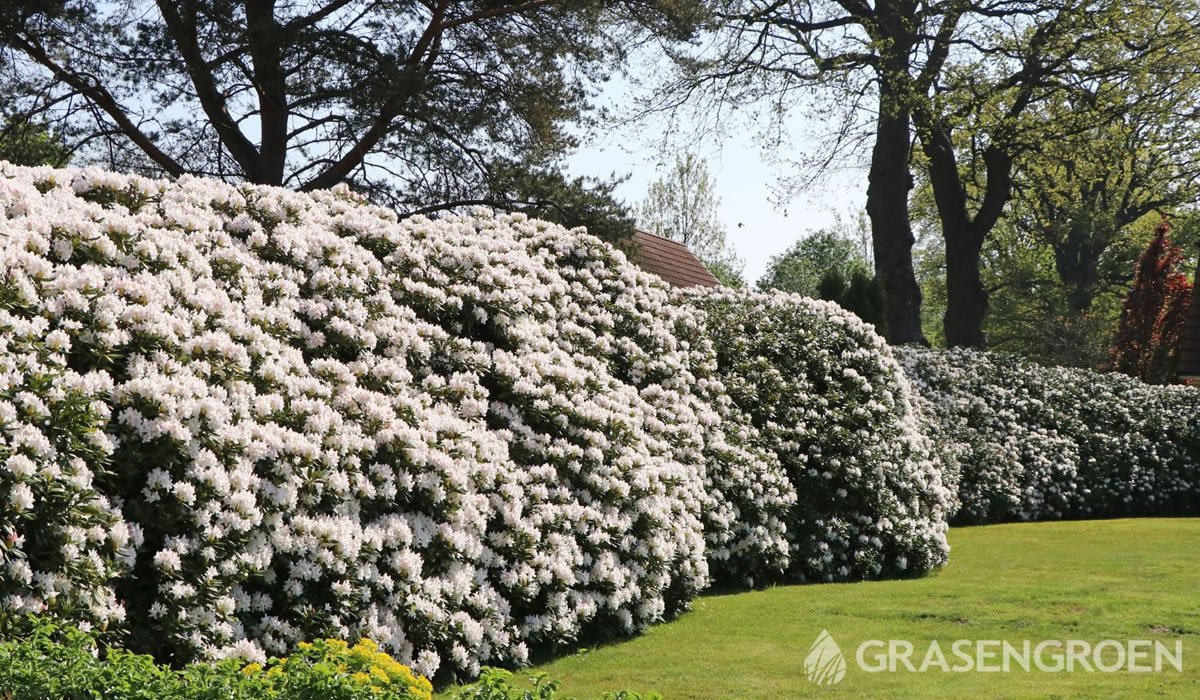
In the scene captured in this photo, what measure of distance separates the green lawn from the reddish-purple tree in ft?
59.5

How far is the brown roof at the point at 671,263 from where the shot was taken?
25.8 m

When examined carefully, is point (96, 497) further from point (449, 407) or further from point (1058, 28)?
point (1058, 28)

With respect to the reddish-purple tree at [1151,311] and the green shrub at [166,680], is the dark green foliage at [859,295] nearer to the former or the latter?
the reddish-purple tree at [1151,311]

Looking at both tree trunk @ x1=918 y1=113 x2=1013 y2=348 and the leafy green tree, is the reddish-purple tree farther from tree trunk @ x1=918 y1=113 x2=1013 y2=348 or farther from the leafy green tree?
the leafy green tree

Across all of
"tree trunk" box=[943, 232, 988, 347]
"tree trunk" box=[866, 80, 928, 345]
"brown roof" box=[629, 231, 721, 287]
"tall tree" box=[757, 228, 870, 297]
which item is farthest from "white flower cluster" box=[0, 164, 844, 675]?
"tall tree" box=[757, 228, 870, 297]

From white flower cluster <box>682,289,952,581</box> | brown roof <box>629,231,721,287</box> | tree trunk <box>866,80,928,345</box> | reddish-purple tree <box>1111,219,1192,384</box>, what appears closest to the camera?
white flower cluster <box>682,289,952,581</box>

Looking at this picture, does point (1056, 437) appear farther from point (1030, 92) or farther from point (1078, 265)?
point (1078, 265)

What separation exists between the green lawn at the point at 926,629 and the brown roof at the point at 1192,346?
12.1 meters

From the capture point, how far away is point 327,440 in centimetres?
597

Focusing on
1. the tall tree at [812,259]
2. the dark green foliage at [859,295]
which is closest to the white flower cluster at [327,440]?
the dark green foliage at [859,295]

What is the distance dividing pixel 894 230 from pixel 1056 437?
24.7 feet

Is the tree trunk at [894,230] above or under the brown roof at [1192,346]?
above

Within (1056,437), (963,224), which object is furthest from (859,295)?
(963,224)

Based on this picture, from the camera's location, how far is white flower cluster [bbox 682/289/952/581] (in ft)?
33.2
